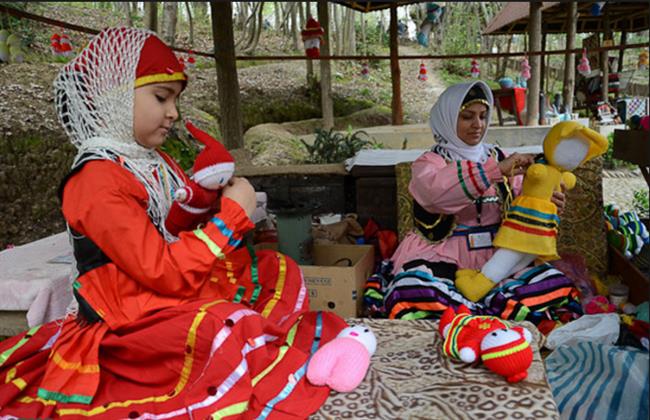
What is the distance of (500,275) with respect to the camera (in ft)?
7.82

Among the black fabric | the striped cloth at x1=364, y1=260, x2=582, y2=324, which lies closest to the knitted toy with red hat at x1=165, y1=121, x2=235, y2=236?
the black fabric

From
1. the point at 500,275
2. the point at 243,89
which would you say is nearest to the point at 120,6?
the point at 243,89

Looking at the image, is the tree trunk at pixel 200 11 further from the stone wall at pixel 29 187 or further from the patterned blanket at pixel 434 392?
the patterned blanket at pixel 434 392

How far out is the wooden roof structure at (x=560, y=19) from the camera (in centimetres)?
1107

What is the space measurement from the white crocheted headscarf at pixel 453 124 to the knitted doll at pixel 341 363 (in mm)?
1237

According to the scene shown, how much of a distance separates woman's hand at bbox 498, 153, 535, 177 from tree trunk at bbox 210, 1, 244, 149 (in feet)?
9.21

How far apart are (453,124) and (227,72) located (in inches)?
98.8

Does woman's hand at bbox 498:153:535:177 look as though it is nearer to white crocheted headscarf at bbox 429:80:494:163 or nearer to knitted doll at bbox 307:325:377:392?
white crocheted headscarf at bbox 429:80:494:163

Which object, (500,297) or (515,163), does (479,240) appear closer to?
(500,297)

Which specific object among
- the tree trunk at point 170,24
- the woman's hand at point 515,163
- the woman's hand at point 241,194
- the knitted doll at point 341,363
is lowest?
the knitted doll at point 341,363

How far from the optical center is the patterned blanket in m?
1.43

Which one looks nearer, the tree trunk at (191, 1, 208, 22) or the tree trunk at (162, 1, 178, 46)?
the tree trunk at (162, 1, 178, 46)

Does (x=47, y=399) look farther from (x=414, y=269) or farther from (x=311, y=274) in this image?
(x=414, y=269)

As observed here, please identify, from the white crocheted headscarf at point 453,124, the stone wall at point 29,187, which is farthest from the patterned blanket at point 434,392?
the stone wall at point 29,187
